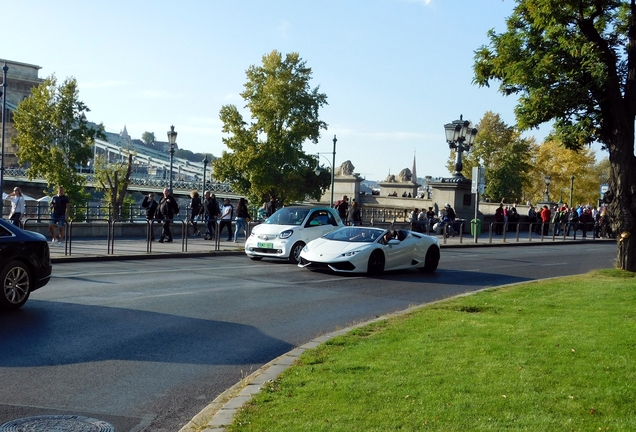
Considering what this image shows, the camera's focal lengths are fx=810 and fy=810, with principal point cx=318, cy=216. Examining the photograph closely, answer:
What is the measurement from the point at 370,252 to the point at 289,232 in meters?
3.39

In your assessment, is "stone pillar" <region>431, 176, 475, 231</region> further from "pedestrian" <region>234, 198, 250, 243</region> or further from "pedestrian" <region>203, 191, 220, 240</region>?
"pedestrian" <region>234, 198, 250, 243</region>

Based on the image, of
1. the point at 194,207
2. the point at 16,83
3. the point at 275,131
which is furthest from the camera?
the point at 16,83

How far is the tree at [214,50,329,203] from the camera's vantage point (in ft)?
188

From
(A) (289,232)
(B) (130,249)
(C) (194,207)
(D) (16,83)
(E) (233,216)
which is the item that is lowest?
(B) (130,249)

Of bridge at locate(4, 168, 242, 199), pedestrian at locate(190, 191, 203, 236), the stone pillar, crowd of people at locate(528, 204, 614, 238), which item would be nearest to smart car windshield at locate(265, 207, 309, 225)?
pedestrian at locate(190, 191, 203, 236)

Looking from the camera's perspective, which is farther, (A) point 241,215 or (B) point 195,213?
(B) point 195,213

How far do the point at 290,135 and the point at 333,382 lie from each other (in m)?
51.6

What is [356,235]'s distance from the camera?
19.4 metres

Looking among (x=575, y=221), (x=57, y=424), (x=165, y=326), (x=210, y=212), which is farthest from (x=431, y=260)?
(x=575, y=221)

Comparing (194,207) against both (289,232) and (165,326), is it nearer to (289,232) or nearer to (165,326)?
(289,232)

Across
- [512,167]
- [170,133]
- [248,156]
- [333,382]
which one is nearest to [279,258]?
[333,382]

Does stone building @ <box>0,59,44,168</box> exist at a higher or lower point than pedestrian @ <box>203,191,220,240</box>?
higher

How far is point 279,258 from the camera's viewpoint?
2148cm

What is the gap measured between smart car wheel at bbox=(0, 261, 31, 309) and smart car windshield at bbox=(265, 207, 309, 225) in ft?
35.3
